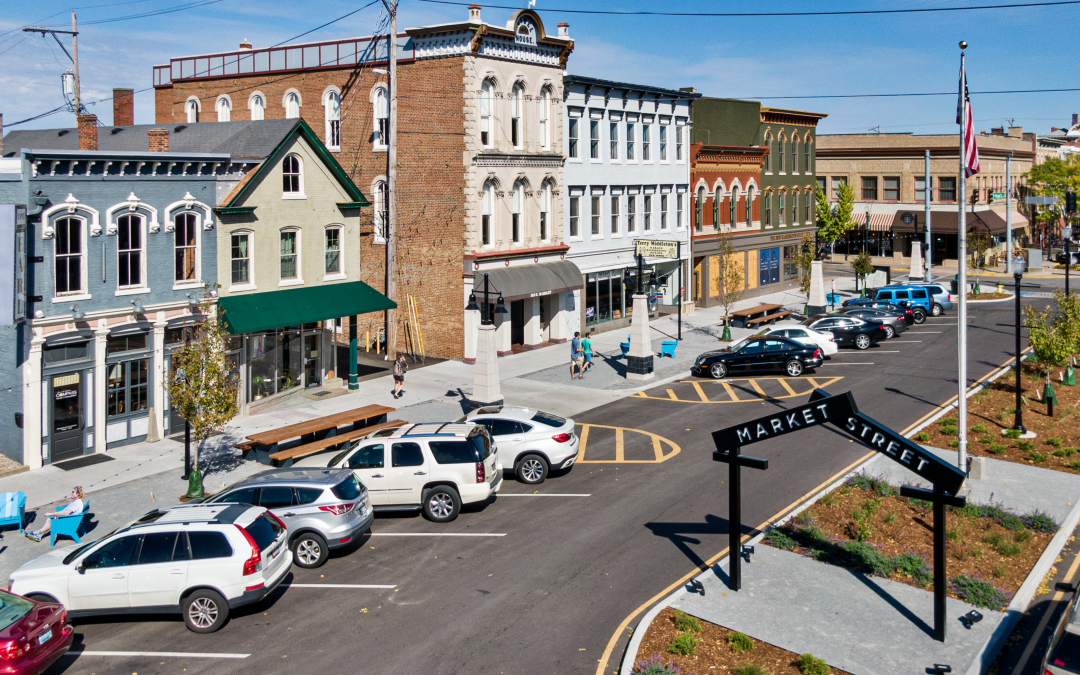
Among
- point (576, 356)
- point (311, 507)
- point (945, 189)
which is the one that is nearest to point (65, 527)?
point (311, 507)

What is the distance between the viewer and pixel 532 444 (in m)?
22.3

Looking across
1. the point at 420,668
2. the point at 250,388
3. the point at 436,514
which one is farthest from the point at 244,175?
the point at 420,668

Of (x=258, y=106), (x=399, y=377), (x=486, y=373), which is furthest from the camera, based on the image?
(x=258, y=106)

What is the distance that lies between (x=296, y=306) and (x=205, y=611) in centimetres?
1679

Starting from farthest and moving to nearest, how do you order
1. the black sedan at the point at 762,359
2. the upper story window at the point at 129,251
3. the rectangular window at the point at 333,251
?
the black sedan at the point at 762,359 < the rectangular window at the point at 333,251 < the upper story window at the point at 129,251

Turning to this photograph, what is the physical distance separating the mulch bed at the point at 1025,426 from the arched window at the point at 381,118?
25382 mm

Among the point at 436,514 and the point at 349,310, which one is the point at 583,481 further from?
the point at 349,310

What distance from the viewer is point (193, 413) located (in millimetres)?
21594

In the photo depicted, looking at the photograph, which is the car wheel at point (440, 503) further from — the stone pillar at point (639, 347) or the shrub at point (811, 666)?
the stone pillar at point (639, 347)

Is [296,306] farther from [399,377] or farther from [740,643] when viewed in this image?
[740,643]

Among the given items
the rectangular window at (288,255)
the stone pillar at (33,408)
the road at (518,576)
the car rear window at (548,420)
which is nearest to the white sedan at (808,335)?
the road at (518,576)

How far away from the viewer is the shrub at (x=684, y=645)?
13344mm

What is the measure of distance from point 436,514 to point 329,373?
1455 cm

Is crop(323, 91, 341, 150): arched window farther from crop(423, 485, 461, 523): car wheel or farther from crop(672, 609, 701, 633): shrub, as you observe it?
crop(672, 609, 701, 633): shrub
